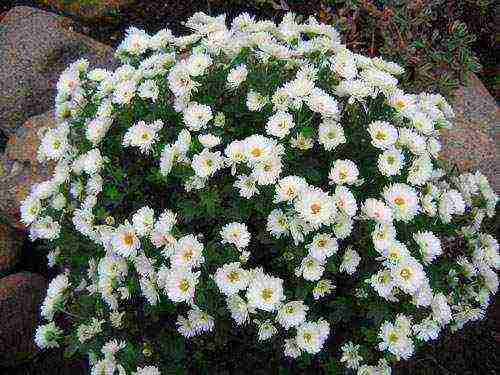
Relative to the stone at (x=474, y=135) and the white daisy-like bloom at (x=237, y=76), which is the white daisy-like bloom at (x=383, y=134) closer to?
the white daisy-like bloom at (x=237, y=76)

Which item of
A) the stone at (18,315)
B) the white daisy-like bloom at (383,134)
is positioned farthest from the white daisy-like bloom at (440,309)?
the stone at (18,315)

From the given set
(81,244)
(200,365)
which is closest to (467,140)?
(200,365)

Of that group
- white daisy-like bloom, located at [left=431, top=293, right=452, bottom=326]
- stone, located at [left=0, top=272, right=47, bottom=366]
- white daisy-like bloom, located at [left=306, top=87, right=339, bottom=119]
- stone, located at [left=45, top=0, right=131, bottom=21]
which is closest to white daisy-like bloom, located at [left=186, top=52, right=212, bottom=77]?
white daisy-like bloom, located at [left=306, top=87, right=339, bottom=119]

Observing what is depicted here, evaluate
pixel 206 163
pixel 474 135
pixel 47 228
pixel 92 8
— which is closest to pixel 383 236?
pixel 206 163

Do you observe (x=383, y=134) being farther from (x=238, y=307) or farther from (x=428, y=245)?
(x=238, y=307)

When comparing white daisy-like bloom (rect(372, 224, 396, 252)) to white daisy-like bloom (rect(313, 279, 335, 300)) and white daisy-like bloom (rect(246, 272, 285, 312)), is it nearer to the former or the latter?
white daisy-like bloom (rect(313, 279, 335, 300))
